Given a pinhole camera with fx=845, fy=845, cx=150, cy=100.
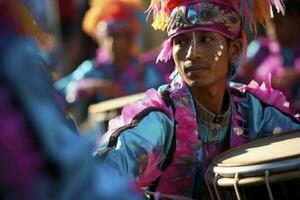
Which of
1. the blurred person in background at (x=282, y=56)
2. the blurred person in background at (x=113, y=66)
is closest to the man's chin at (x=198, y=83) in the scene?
the blurred person in background at (x=282, y=56)

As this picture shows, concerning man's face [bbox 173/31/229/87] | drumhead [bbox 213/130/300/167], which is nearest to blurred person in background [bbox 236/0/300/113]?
man's face [bbox 173/31/229/87]

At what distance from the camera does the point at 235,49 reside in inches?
153

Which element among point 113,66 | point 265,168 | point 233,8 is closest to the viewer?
point 265,168

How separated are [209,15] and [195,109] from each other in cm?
42

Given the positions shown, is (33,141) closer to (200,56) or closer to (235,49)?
(200,56)

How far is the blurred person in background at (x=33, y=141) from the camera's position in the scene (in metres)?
1.32

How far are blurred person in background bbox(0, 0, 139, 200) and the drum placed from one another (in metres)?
1.63

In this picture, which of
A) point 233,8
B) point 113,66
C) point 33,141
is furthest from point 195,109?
point 113,66

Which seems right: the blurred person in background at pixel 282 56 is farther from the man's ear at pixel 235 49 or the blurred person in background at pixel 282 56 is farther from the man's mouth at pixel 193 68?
the man's mouth at pixel 193 68

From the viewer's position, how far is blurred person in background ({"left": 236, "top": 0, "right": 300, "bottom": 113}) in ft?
22.6

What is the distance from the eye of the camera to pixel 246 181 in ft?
9.86

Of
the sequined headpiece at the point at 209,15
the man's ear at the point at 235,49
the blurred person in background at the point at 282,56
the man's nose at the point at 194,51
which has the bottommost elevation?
the blurred person in background at the point at 282,56

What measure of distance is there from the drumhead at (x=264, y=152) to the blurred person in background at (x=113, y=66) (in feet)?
13.0

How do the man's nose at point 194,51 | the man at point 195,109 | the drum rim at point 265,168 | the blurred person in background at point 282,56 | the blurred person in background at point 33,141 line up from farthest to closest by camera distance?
1. the blurred person in background at point 282,56
2. the man's nose at point 194,51
3. the man at point 195,109
4. the drum rim at point 265,168
5. the blurred person in background at point 33,141
